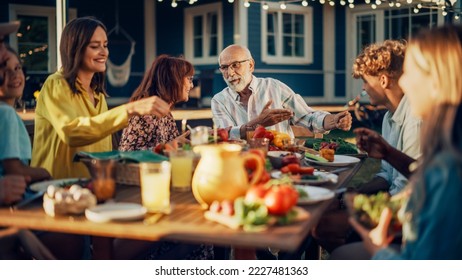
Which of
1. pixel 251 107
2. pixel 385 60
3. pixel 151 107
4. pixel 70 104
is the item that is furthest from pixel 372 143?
pixel 251 107

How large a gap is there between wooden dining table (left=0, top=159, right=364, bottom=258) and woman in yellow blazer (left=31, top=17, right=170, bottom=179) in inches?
28.2

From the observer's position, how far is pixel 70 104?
9.82ft

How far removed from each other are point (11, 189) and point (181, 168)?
0.69 metres

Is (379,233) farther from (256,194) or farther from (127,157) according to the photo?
(127,157)

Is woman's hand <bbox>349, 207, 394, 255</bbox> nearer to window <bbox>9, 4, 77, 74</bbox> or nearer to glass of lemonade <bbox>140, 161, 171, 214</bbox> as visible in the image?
glass of lemonade <bbox>140, 161, 171, 214</bbox>

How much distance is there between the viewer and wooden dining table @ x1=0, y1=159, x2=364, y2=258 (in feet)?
5.64

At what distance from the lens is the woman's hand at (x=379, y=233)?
1.89 metres

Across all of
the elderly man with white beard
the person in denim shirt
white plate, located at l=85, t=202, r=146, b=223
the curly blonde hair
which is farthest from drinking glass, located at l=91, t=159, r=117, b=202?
the elderly man with white beard

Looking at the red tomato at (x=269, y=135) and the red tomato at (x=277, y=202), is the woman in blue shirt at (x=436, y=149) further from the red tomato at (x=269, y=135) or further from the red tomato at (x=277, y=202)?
the red tomato at (x=269, y=135)

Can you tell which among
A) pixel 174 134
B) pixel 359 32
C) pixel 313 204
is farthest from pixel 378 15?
pixel 313 204
